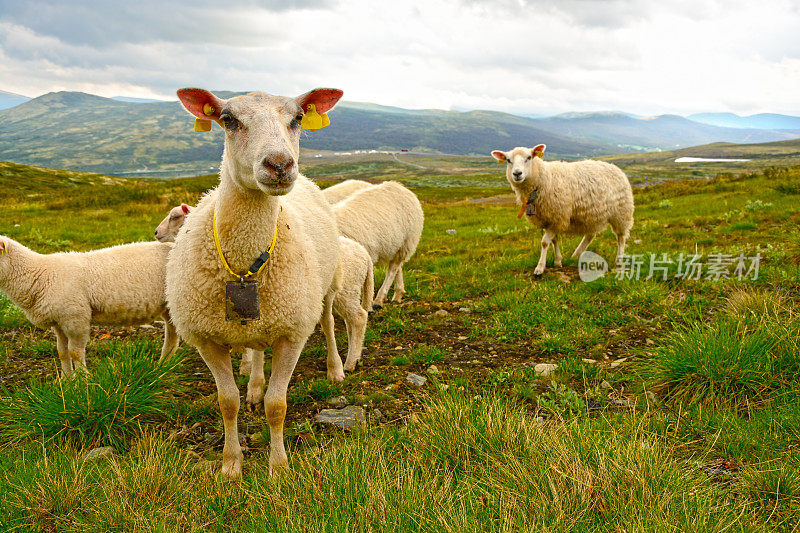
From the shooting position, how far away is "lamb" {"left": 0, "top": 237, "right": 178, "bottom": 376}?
580cm

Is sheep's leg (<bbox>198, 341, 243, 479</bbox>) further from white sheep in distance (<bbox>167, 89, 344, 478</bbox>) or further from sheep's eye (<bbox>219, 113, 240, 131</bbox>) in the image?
sheep's eye (<bbox>219, 113, 240, 131</bbox>)

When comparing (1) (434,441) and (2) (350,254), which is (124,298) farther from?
(1) (434,441)

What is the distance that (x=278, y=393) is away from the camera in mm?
4051

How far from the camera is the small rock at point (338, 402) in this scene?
194 inches

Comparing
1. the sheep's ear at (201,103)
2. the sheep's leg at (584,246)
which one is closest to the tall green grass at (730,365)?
the sheep's ear at (201,103)

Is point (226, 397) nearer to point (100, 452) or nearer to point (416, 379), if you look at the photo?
point (100, 452)

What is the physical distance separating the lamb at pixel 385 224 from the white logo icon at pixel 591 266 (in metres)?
3.43

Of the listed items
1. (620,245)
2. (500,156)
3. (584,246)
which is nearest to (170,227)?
(500,156)

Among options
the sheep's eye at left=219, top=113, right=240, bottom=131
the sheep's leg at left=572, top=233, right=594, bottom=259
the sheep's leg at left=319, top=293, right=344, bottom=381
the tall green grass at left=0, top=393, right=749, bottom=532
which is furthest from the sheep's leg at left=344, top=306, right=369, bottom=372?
the sheep's leg at left=572, top=233, right=594, bottom=259

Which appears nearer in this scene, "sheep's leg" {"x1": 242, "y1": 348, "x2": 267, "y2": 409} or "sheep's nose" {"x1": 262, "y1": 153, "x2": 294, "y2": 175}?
"sheep's nose" {"x1": 262, "y1": 153, "x2": 294, "y2": 175}

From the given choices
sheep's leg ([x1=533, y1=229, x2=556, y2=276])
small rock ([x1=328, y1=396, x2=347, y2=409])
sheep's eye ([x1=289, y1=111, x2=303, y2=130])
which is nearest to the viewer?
sheep's eye ([x1=289, y1=111, x2=303, y2=130])

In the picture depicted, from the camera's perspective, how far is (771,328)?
447cm

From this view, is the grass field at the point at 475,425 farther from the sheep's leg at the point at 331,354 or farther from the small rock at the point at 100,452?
the sheep's leg at the point at 331,354

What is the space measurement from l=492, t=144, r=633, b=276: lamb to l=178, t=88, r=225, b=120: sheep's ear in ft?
23.1
